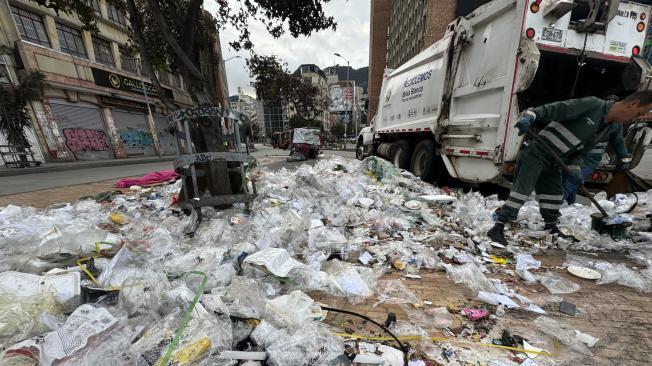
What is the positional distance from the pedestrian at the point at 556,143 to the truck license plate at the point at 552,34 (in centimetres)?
115

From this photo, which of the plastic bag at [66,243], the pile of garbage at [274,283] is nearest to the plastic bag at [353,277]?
the pile of garbage at [274,283]

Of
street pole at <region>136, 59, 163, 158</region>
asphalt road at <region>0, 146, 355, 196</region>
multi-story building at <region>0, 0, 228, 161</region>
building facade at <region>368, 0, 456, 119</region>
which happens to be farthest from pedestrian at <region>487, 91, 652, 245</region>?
street pole at <region>136, 59, 163, 158</region>

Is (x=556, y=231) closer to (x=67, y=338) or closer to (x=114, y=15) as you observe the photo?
(x=67, y=338)

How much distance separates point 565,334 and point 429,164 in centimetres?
391

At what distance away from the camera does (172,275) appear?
1.82 m

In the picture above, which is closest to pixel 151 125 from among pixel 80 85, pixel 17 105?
pixel 80 85

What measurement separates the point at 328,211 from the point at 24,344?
9.07 ft

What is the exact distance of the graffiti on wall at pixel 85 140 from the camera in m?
12.8

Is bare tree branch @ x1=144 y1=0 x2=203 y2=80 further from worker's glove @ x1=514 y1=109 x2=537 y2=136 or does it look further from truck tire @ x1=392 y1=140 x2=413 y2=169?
truck tire @ x1=392 y1=140 x2=413 y2=169

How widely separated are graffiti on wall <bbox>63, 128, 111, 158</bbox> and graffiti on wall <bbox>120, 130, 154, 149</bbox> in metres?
1.32

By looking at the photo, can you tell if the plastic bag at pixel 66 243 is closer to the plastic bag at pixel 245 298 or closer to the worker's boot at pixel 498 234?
the plastic bag at pixel 245 298

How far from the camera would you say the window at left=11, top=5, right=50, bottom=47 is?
36.9ft

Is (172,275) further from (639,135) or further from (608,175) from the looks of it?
(639,135)

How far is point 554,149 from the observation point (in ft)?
8.89
